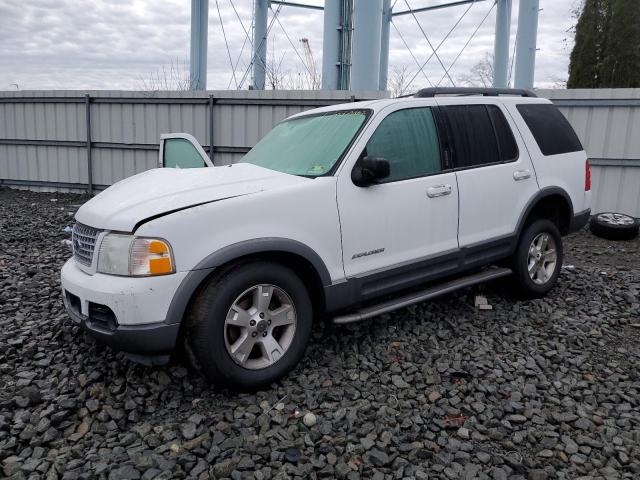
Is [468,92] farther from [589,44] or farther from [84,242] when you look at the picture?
[589,44]

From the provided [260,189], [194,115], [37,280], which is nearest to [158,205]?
[260,189]

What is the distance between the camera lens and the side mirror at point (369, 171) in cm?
352

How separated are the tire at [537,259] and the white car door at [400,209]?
922 millimetres

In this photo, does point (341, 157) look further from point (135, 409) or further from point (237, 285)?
point (135, 409)

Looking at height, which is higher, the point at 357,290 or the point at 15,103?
the point at 15,103

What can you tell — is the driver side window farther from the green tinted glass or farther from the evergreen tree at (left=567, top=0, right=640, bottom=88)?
the evergreen tree at (left=567, top=0, right=640, bottom=88)

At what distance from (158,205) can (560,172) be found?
3.74 metres

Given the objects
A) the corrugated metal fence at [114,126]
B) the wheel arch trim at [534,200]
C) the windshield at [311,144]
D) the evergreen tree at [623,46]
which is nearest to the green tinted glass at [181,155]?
the windshield at [311,144]

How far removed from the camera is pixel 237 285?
3.10m

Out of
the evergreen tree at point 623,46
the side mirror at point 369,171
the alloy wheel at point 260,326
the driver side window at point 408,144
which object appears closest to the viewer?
the alloy wheel at point 260,326

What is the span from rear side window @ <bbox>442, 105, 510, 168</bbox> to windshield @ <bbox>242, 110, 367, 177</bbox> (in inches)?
34.7

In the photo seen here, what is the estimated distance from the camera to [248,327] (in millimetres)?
3180

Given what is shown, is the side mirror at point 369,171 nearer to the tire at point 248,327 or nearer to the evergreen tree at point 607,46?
the tire at point 248,327

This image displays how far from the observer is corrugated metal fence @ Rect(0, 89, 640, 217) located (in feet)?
27.4
